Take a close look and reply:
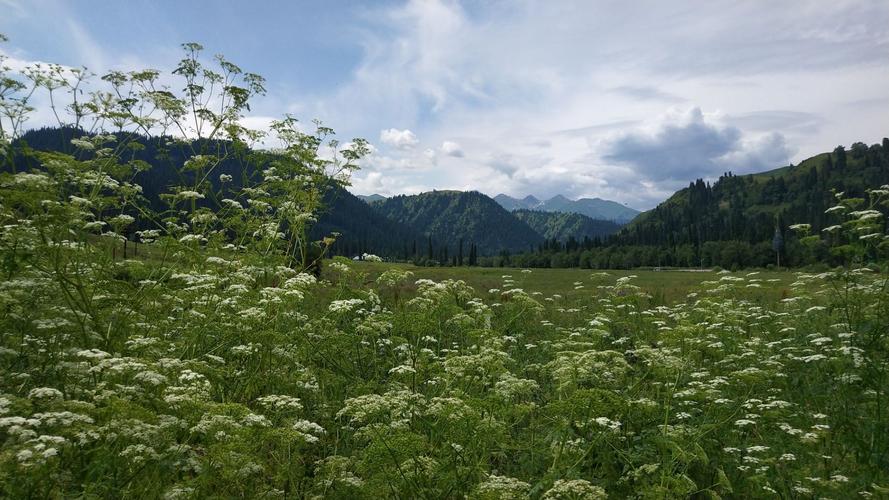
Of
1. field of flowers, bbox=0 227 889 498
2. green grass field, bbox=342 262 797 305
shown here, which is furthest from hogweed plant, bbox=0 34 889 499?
green grass field, bbox=342 262 797 305

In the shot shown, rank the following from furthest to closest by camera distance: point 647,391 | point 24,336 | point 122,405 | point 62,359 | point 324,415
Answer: point 647,391
point 324,415
point 24,336
point 62,359
point 122,405

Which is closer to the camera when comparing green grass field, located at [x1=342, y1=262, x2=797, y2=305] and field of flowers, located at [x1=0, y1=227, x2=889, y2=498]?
field of flowers, located at [x1=0, y1=227, x2=889, y2=498]

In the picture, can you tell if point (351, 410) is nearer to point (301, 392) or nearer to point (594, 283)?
point (301, 392)

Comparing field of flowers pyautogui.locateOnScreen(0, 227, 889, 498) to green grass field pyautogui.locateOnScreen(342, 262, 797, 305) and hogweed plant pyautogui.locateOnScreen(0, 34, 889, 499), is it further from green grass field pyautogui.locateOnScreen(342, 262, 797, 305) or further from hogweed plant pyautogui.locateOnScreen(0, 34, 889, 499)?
green grass field pyautogui.locateOnScreen(342, 262, 797, 305)

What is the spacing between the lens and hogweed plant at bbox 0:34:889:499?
502 centimetres

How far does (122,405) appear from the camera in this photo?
457 centimetres

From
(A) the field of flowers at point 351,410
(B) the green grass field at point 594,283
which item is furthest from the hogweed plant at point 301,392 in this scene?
(B) the green grass field at point 594,283

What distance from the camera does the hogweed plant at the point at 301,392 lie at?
5.02 m

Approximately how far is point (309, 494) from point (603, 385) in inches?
187

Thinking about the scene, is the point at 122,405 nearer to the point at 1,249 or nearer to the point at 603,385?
the point at 1,249

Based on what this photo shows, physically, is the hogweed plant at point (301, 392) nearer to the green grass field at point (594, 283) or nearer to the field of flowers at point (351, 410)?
the field of flowers at point (351, 410)

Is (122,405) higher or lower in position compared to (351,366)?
higher

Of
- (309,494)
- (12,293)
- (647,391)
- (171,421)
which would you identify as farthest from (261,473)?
(647,391)

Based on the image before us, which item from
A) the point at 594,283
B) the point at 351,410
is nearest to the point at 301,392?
the point at 351,410
